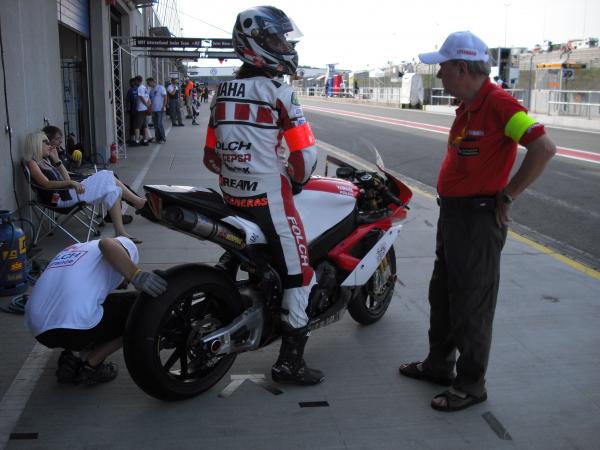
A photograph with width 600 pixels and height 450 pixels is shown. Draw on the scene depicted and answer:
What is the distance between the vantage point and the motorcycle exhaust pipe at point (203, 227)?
321 cm

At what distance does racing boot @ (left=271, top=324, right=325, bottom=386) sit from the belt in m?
1.11

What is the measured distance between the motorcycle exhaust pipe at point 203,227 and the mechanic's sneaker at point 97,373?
1.07 m

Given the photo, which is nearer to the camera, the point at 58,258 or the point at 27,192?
the point at 58,258

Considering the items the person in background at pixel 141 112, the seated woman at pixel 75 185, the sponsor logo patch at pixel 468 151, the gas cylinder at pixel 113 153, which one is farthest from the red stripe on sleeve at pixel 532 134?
the person in background at pixel 141 112

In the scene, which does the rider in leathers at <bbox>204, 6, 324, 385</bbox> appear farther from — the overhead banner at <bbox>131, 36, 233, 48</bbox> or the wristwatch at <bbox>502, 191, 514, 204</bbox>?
the overhead banner at <bbox>131, 36, 233, 48</bbox>

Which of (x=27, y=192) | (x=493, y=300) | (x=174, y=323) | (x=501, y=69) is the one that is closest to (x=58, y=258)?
(x=174, y=323)

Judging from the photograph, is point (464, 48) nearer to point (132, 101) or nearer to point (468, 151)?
point (468, 151)

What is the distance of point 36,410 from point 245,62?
2.15m

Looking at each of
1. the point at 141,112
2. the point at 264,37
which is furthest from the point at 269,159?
the point at 141,112

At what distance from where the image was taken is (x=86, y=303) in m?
3.41

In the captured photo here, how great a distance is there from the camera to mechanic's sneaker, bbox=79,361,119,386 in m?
3.67

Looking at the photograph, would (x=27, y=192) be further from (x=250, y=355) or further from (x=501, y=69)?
(x=501, y=69)

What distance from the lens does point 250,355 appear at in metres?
4.20

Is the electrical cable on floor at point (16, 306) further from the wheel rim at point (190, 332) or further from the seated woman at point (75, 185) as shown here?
the wheel rim at point (190, 332)
